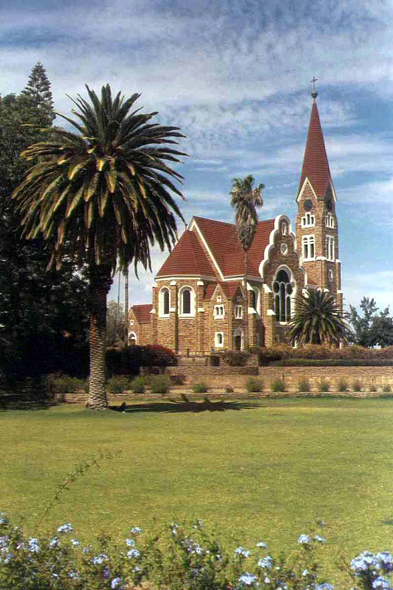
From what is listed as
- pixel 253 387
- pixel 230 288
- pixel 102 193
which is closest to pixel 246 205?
pixel 230 288

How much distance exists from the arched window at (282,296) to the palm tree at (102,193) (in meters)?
46.1

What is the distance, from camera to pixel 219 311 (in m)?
64.5


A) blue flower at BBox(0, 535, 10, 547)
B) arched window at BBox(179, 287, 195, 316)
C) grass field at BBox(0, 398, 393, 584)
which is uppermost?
arched window at BBox(179, 287, 195, 316)

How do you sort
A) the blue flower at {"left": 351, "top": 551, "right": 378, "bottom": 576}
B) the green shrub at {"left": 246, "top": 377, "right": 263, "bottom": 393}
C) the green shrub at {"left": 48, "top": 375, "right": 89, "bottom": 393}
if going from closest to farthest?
the blue flower at {"left": 351, "top": 551, "right": 378, "bottom": 576}, the green shrub at {"left": 48, "top": 375, "right": 89, "bottom": 393}, the green shrub at {"left": 246, "top": 377, "right": 263, "bottom": 393}

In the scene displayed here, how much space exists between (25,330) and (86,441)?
16.1 meters

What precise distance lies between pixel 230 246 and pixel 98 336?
47381 millimetres

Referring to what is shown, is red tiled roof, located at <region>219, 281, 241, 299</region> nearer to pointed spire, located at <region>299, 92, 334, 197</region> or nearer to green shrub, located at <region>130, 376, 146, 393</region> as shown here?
pointed spire, located at <region>299, 92, 334, 197</region>

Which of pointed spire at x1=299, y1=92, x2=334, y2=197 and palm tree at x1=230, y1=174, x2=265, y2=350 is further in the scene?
pointed spire at x1=299, y1=92, x2=334, y2=197

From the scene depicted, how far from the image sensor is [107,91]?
24.9m

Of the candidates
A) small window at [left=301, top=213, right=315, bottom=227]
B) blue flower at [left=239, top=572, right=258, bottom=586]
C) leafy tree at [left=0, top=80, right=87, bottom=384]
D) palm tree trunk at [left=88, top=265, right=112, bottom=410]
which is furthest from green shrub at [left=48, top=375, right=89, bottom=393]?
small window at [left=301, top=213, right=315, bottom=227]

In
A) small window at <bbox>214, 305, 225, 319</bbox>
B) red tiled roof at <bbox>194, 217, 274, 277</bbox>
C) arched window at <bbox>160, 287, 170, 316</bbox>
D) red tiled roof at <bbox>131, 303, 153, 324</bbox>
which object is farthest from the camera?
red tiled roof at <bbox>131, 303, 153, 324</bbox>

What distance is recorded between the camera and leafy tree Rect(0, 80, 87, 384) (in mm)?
28969

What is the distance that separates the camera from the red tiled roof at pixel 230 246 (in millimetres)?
68875

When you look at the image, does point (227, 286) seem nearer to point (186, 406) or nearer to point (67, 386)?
point (67, 386)
